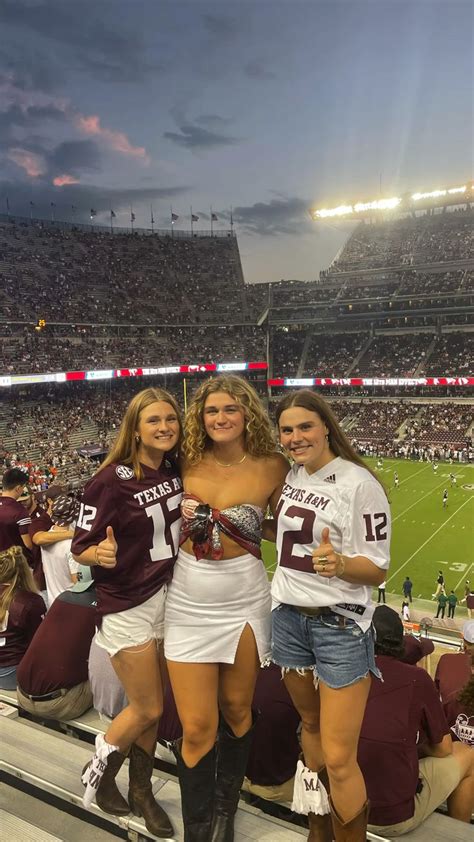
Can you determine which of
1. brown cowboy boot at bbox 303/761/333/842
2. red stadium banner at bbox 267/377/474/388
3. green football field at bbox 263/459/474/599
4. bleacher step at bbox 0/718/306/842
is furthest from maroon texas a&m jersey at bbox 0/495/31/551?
red stadium banner at bbox 267/377/474/388

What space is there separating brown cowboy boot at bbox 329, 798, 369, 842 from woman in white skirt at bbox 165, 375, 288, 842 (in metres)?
0.47

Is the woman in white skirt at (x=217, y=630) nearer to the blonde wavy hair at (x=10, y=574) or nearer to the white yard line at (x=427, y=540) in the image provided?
the blonde wavy hair at (x=10, y=574)

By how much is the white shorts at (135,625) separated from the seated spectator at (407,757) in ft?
3.38

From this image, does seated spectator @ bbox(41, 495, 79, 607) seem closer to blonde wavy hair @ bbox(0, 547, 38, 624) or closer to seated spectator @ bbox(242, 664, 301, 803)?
blonde wavy hair @ bbox(0, 547, 38, 624)

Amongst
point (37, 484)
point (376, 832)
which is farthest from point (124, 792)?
point (37, 484)

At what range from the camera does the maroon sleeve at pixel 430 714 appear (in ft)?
8.66

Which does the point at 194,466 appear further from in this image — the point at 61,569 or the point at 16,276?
the point at 16,276

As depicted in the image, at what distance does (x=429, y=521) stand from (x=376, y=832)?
68.3ft

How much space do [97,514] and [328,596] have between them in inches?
43.7

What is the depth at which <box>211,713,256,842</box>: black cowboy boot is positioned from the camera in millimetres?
2529

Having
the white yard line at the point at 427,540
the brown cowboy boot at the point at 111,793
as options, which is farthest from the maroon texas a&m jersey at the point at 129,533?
the white yard line at the point at 427,540

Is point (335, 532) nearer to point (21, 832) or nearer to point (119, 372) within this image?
point (21, 832)

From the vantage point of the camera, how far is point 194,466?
2.84m

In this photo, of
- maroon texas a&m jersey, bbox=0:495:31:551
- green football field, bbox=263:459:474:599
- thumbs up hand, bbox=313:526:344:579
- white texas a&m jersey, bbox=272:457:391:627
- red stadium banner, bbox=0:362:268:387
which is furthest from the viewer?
red stadium banner, bbox=0:362:268:387
